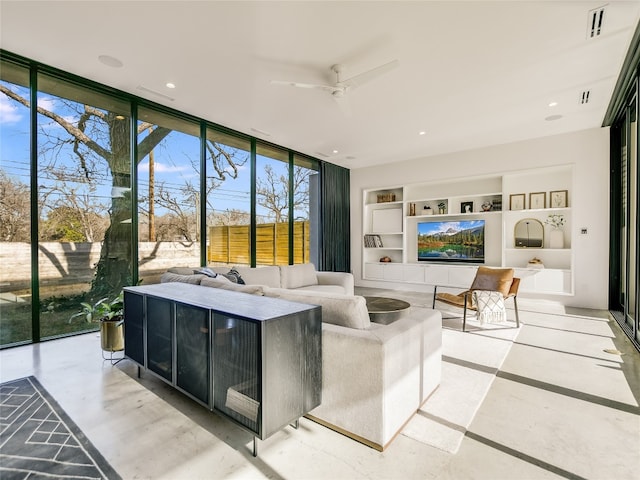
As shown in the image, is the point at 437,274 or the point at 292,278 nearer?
the point at 292,278

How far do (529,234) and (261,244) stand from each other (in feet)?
15.8

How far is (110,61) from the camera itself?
3.18m

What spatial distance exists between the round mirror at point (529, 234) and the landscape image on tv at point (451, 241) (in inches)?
23.5

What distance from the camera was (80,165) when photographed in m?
3.64

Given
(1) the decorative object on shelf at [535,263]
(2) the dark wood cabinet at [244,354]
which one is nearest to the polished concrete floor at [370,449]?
(2) the dark wood cabinet at [244,354]

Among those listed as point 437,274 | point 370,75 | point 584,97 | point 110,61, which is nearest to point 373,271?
point 437,274

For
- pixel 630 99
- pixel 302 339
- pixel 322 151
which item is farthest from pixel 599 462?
pixel 322 151

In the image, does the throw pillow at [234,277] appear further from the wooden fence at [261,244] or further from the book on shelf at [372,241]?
the book on shelf at [372,241]

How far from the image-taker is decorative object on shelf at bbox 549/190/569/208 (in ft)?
17.6

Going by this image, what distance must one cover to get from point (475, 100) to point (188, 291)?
400 centimetres

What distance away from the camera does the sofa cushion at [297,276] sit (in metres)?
4.78

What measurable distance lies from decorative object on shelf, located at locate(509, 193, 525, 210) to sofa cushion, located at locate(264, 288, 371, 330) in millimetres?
5216

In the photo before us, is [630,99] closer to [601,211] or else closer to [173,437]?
[601,211]

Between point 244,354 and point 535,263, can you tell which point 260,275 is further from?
point 535,263
